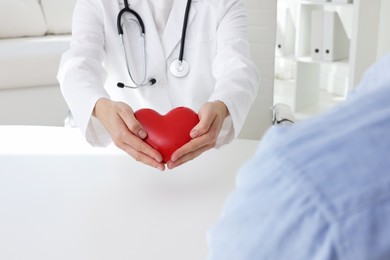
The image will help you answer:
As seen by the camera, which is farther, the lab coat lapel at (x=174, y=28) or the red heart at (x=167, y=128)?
the lab coat lapel at (x=174, y=28)

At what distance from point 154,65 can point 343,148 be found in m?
1.26

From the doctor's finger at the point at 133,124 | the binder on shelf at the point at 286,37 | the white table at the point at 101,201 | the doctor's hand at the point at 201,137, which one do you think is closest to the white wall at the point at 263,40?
the white table at the point at 101,201

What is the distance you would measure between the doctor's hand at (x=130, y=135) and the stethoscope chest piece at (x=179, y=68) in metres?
0.42

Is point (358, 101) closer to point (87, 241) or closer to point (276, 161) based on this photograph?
point (276, 161)

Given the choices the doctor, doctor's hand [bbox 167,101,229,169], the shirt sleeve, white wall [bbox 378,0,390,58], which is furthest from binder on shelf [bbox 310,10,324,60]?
the shirt sleeve

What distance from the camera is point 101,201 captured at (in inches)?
36.6

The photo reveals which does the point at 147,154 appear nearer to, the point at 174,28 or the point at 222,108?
the point at 222,108

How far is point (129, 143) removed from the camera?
3.33 ft

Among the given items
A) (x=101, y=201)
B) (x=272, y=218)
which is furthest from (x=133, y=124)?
(x=272, y=218)

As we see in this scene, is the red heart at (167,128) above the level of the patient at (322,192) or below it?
below

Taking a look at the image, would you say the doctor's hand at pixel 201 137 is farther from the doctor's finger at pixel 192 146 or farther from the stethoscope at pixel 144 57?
the stethoscope at pixel 144 57

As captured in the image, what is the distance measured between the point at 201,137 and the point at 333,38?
2.27m

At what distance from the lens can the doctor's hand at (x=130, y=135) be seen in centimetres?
99

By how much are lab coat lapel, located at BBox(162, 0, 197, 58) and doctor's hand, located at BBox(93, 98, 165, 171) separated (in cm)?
44
